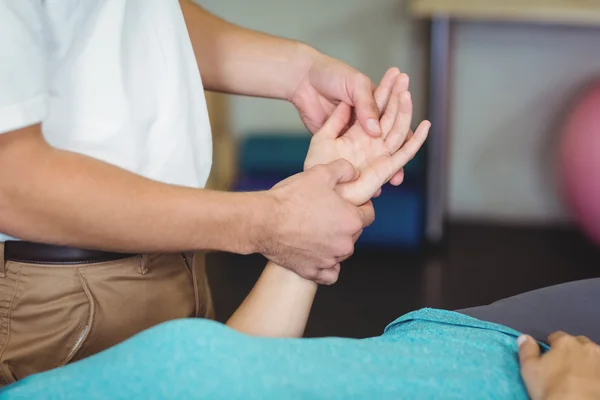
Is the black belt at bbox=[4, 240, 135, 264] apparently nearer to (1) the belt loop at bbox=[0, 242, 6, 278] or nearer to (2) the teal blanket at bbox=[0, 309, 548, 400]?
(1) the belt loop at bbox=[0, 242, 6, 278]

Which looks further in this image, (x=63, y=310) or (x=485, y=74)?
(x=485, y=74)

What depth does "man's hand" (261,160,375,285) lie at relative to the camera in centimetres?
113

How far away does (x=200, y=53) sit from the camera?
4.69ft

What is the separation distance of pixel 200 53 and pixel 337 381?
74cm

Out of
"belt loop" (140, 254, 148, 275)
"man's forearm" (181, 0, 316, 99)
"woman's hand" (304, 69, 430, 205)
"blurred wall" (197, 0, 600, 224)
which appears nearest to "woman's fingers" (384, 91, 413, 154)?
"woman's hand" (304, 69, 430, 205)

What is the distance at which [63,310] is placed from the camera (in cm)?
114

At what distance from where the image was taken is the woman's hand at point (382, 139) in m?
1.37

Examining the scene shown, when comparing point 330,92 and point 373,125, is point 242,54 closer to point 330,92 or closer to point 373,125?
point 330,92

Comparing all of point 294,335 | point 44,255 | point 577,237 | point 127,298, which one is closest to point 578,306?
point 294,335

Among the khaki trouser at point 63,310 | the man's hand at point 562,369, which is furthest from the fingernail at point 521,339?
the khaki trouser at point 63,310

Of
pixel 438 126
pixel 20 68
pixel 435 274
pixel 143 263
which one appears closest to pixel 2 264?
pixel 143 263

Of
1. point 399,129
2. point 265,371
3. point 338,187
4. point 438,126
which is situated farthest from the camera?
point 438,126

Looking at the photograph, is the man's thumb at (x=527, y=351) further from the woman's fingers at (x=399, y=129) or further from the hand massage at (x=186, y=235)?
the woman's fingers at (x=399, y=129)

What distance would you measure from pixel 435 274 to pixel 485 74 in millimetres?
908
